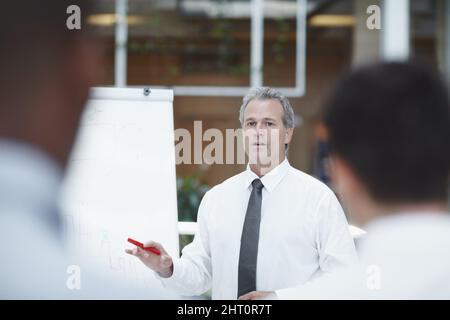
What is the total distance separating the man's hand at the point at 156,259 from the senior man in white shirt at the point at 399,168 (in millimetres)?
955

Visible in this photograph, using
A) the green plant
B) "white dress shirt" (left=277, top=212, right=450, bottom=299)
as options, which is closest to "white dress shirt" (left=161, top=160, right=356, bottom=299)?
"white dress shirt" (left=277, top=212, right=450, bottom=299)

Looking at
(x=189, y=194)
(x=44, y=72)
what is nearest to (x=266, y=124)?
(x=44, y=72)

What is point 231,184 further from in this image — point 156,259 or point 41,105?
point 41,105

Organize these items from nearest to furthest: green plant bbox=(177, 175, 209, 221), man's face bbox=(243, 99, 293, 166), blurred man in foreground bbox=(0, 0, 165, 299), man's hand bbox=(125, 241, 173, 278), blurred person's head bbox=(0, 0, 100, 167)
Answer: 1. blurred man in foreground bbox=(0, 0, 165, 299)
2. blurred person's head bbox=(0, 0, 100, 167)
3. man's hand bbox=(125, 241, 173, 278)
4. man's face bbox=(243, 99, 293, 166)
5. green plant bbox=(177, 175, 209, 221)

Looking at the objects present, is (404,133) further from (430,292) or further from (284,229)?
(284,229)

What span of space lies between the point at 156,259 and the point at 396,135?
1.07m

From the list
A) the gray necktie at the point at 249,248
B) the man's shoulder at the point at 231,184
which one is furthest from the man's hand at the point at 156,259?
the man's shoulder at the point at 231,184

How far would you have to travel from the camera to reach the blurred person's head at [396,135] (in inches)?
36.2

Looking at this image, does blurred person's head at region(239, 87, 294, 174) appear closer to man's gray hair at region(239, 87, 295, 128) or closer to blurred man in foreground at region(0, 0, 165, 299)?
man's gray hair at region(239, 87, 295, 128)

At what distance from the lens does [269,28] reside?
4461mm

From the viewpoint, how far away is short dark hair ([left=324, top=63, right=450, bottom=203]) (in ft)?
3.01

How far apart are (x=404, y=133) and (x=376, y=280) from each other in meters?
0.25

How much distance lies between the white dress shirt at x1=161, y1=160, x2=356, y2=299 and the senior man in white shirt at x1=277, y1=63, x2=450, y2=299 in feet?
3.09

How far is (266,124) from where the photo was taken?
2045mm
